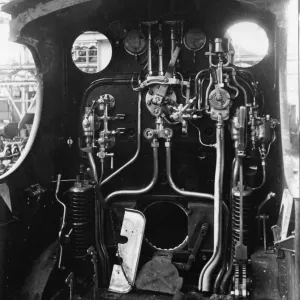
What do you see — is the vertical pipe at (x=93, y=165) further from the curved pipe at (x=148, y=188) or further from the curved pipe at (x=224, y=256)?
the curved pipe at (x=224, y=256)

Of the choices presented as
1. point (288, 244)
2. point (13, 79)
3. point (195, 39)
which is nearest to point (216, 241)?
point (288, 244)

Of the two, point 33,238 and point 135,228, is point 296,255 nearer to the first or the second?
point 135,228

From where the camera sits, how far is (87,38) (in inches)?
313

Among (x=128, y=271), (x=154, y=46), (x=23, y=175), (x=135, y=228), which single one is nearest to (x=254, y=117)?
(x=154, y=46)

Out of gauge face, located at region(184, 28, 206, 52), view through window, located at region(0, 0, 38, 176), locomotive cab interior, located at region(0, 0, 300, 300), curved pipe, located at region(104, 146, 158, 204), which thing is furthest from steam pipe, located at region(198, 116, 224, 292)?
view through window, located at region(0, 0, 38, 176)

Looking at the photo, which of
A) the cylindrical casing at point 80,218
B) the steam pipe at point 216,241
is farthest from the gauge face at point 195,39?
the cylindrical casing at point 80,218

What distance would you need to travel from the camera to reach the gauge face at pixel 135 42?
11.4 feet

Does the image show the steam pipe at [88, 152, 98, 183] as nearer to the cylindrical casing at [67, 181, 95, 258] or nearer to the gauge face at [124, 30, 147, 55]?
the cylindrical casing at [67, 181, 95, 258]

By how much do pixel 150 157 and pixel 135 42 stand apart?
1.00 meters

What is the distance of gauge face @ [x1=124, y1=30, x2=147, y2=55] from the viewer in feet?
11.4

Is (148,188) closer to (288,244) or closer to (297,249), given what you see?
(288,244)

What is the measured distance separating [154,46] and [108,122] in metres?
0.76

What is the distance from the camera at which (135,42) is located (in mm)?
3490

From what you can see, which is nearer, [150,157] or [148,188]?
[148,188]
